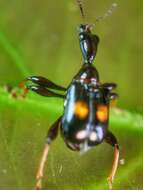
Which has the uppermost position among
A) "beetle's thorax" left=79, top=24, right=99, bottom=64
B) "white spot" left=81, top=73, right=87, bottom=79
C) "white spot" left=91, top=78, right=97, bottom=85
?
"beetle's thorax" left=79, top=24, right=99, bottom=64

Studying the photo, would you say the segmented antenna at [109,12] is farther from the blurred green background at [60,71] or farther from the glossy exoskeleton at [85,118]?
the glossy exoskeleton at [85,118]

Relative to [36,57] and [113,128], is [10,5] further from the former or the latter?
[113,128]

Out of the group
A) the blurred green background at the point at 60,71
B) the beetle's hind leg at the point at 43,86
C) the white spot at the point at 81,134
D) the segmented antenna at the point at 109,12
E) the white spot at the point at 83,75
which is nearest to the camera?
the white spot at the point at 81,134

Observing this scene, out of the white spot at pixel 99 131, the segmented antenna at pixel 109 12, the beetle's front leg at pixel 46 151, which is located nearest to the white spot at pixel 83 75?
the beetle's front leg at pixel 46 151

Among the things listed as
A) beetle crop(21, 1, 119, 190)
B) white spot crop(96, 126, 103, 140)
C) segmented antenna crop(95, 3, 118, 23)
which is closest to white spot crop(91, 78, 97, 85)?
beetle crop(21, 1, 119, 190)

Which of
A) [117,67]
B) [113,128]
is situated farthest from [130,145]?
[117,67]

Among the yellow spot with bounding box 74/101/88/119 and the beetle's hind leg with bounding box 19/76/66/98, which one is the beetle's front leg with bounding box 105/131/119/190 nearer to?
the yellow spot with bounding box 74/101/88/119

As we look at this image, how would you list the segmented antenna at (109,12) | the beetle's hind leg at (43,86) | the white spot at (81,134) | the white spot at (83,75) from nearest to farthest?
the white spot at (81,134)
the white spot at (83,75)
the beetle's hind leg at (43,86)
the segmented antenna at (109,12)

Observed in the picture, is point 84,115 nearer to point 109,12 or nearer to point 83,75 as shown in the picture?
point 83,75
